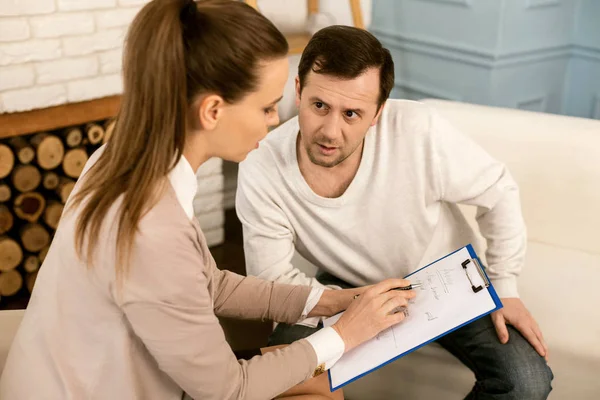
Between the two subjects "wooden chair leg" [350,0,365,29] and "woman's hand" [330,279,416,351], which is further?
"wooden chair leg" [350,0,365,29]

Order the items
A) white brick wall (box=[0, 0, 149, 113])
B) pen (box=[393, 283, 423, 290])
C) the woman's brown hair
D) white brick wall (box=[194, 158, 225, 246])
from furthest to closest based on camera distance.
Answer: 1. white brick wall (box=[194, 158, 225, 246])
2. white brick wall (box=[0, 0, 149, 113])
3. pen (box=[393, 283, 423, 290])
4. the woman's brown hair

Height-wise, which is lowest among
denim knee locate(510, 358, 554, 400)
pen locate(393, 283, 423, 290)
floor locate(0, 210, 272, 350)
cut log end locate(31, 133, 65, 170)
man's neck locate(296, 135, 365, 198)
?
floor locate(0, 210, 272, 350)

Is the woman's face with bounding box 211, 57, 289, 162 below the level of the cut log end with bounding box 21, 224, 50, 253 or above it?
above

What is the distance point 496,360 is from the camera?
1.50 m

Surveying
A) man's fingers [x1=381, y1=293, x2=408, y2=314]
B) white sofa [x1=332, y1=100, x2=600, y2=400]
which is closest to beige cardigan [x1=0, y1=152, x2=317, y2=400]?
man's fingers [x1=381, y1=293, x2=408, y2=314]

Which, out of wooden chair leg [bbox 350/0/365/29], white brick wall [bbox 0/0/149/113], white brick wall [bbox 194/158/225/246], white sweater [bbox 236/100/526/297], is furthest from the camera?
wooden chair leg [bbox 350/0/365/29]

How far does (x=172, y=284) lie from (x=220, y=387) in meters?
0.21

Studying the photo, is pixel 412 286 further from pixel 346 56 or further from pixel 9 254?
pixel 9 254

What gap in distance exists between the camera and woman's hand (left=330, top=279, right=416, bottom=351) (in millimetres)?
1255

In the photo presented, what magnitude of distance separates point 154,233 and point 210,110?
21 cm

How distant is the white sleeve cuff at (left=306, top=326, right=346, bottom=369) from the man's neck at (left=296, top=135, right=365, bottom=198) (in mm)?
474

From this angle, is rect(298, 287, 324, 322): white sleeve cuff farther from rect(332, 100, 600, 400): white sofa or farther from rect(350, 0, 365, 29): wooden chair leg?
rect(350, 0, 365, 29): wooden chair leg

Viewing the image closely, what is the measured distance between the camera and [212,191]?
2738 mm

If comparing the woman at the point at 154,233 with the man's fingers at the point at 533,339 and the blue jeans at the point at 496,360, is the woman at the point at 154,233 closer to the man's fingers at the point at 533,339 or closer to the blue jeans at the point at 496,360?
the blue jeans at the point at 496,360
